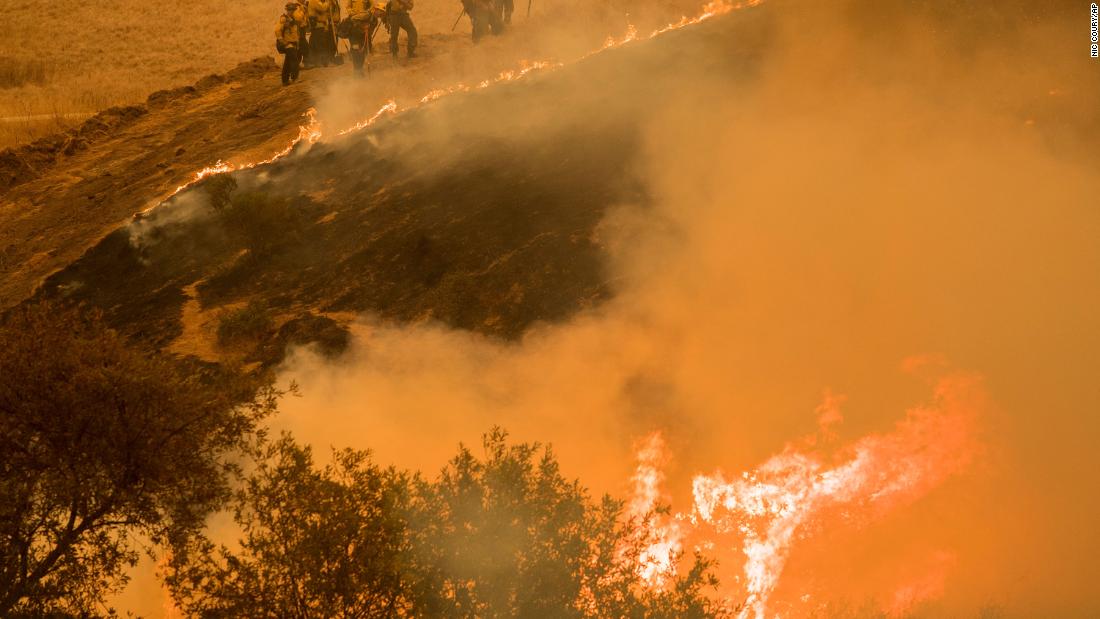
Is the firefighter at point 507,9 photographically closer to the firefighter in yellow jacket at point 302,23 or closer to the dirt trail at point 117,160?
the firefighter in yellow jacket at point 302,23

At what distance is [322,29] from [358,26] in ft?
3.68

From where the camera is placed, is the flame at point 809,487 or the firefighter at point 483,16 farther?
the firefighter at point 483,16

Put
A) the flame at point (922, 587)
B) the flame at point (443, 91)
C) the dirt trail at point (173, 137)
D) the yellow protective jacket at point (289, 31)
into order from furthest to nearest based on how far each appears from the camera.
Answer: the yellow protective jacket at point (289, 31), the flame at point (443, 91), the dirt trail at point (173, 137), the flame at point (922, 587)

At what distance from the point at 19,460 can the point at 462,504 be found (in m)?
3.20

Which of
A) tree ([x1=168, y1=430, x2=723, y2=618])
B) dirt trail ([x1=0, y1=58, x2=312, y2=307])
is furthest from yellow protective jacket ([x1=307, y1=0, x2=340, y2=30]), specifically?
tree ([x1=168, y1=430, x2=723, y2=618])

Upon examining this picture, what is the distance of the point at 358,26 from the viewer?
19.9 meters

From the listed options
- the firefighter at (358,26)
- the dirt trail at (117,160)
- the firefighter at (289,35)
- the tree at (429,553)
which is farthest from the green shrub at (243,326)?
the firefighter at (289,35)

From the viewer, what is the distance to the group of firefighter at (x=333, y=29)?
19672 millimetres

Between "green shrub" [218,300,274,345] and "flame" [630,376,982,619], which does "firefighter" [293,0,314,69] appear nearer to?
"green shrub" [218,300,274,345]

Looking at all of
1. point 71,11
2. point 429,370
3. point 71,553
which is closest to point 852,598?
point 429,370

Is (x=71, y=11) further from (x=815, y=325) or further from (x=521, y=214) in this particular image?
(x=815, y=325)

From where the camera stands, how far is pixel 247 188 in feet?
52.4

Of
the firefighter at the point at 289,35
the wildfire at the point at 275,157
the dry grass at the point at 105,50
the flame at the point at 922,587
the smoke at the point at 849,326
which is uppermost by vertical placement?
the firefighter at the point at 289,35

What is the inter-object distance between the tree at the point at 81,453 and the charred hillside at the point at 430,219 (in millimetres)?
4568
